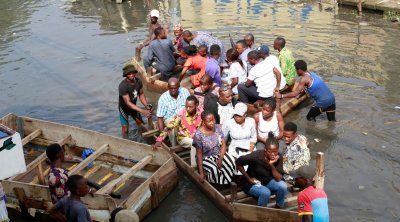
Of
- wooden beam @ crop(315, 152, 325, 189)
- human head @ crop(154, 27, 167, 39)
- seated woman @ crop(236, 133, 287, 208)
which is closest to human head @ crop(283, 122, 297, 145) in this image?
seated woman @ crop(236, 133, 287, 208)

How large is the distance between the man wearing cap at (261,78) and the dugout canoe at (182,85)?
0.33m

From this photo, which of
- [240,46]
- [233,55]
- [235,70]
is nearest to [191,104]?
[233,55]

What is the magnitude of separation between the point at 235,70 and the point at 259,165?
4030mm

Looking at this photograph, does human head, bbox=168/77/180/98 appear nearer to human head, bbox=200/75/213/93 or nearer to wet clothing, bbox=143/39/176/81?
human head, bbox=200/75/213/93

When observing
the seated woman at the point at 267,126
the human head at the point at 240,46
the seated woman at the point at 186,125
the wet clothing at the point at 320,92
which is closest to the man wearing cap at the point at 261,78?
the wet clothing at the point at 320,92

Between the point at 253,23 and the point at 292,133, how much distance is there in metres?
12.1

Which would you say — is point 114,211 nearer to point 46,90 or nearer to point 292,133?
point 292,133

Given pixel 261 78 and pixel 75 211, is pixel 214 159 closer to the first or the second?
pixel 75 211

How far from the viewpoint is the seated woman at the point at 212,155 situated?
7055mm

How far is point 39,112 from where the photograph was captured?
39.1ft

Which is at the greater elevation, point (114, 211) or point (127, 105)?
point (127, 105)

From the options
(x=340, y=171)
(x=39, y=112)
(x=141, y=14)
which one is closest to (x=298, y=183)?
(x=340, y=171)

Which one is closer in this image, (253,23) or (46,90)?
(46,90)

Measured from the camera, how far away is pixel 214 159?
23.6 ft
